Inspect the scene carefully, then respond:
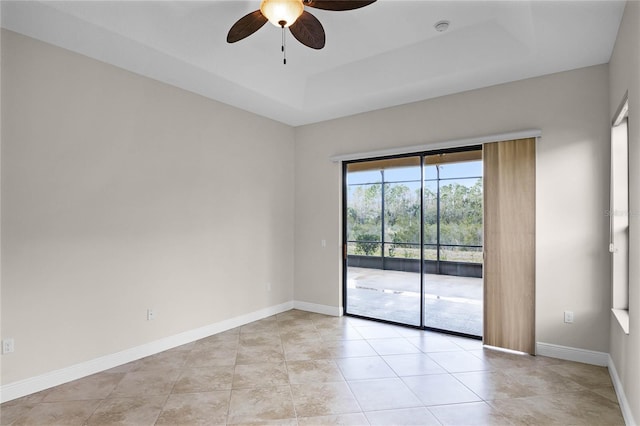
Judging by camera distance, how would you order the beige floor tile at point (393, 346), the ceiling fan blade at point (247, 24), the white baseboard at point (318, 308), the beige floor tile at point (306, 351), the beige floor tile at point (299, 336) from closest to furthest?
the ceiling fan blade at point (247, 24) < the beige floor tile at point (306, 351) < the beige floor tile at point (393, 346) < the beige floor tile at point (299, 336) < the white baseboard at point (318, 308)

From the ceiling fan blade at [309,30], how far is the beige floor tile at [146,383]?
302cm

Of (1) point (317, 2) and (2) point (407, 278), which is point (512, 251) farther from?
(1) point (317, 2)

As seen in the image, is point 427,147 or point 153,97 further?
point 427,147

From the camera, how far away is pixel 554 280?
3.49 metres

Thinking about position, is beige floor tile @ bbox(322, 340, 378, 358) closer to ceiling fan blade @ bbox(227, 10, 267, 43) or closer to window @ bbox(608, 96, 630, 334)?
window @ bbox(608, 96, 630, 334)

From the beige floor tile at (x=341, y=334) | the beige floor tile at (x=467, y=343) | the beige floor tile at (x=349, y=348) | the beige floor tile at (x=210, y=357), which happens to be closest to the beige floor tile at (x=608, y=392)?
the beige floor tile at (x=467, y=343)

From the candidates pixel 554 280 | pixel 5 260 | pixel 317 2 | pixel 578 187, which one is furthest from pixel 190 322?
pixel 578 187

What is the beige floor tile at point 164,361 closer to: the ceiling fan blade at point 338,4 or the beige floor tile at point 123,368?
the beige floor tile at point 123,368

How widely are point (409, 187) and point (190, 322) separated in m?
3.17

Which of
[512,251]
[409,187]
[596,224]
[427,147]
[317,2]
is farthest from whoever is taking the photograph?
[409,187]

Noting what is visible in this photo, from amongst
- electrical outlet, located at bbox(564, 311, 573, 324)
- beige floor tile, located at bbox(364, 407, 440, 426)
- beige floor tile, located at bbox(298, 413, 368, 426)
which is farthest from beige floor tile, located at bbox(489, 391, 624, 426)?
beige floor tile, located at bbox(298, 413, 368, 426)

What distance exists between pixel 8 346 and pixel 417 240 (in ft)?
13.6

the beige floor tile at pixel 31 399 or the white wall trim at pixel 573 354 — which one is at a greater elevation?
the white wall trim at pixel 573 354

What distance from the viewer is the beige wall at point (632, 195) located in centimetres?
212
